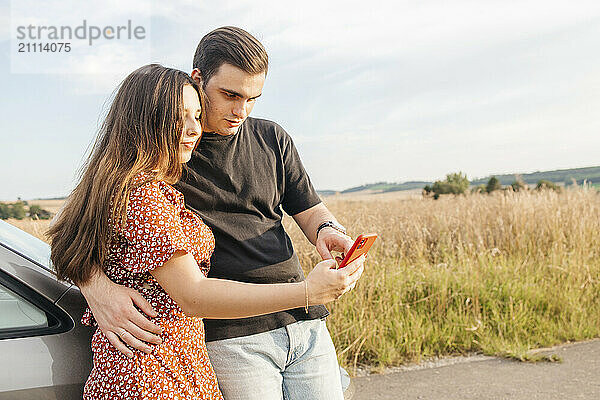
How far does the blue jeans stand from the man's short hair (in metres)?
0.92

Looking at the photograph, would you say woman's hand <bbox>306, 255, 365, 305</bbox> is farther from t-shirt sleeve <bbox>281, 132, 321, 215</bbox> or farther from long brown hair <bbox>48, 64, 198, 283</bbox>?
t-shirt sleeve <bbox>281, 132, 321, 215</bbox>

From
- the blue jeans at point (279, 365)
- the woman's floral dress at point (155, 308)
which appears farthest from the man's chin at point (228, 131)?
the blue jeans at point (279, 365)

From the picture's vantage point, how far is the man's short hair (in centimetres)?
215

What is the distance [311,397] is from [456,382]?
2.52m

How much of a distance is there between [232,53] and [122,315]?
0.97m

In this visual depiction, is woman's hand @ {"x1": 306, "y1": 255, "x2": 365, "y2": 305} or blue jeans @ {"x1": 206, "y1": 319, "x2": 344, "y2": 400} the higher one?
woman's hand @ {"x1": 306, "y1": 255, "x2": 365, "y2": 305}

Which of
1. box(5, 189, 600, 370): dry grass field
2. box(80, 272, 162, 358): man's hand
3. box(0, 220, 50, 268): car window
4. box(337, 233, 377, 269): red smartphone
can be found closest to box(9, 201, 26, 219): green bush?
box(5, 189, 600, 370): dry grass field

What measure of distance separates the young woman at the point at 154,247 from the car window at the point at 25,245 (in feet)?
0.87

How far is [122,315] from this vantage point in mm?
1742

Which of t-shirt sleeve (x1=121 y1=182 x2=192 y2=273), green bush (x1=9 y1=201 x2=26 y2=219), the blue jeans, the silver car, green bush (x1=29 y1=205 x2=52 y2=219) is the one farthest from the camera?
green bush (x1=9 y1=201 x2=26 y2=219)

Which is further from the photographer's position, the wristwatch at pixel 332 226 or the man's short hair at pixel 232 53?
the wristwatch at pixel 332 226

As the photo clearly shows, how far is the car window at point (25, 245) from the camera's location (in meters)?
2.05

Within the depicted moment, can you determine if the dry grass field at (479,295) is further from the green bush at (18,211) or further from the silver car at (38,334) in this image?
the silver car at (38,334)

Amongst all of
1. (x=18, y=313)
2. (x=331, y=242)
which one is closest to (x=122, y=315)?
(x=18, y=313)
